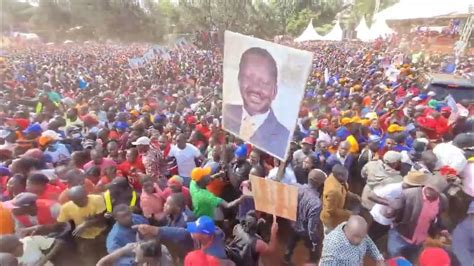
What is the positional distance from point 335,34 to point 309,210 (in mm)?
1643

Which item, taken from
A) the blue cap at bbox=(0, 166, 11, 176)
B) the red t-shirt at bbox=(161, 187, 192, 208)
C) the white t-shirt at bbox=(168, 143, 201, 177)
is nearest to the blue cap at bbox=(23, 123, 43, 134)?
the blue cap at bbox=(0, 166, 11, 176)

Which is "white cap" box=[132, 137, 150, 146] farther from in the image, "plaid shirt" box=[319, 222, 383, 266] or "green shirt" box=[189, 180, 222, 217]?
"plaid shirt" box=[319, 222, 383, 266]

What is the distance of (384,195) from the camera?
3.76 meters

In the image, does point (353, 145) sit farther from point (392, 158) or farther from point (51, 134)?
point (51, 134)

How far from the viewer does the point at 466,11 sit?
13.4ft

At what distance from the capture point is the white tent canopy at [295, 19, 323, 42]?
407cm

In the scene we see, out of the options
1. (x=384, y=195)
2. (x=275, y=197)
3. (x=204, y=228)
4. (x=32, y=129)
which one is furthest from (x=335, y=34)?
(x=32, y=129)

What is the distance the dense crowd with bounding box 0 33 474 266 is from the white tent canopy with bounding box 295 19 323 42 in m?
0.11

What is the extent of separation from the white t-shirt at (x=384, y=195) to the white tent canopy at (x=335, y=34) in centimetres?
140

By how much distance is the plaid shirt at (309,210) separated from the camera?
141 inches

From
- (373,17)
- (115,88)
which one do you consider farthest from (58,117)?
(373,17)

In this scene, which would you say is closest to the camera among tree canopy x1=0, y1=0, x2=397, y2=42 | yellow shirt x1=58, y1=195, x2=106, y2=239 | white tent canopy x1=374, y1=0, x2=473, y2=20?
yellow shirt x1=58, y1=195, x2=106, y2=239

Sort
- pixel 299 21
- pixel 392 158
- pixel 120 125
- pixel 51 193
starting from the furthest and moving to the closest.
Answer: pixel 120 125 < pixel 299 21 < pixel 392 158 < pixel 51 193

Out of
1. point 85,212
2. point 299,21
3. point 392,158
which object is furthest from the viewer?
point 299,21
